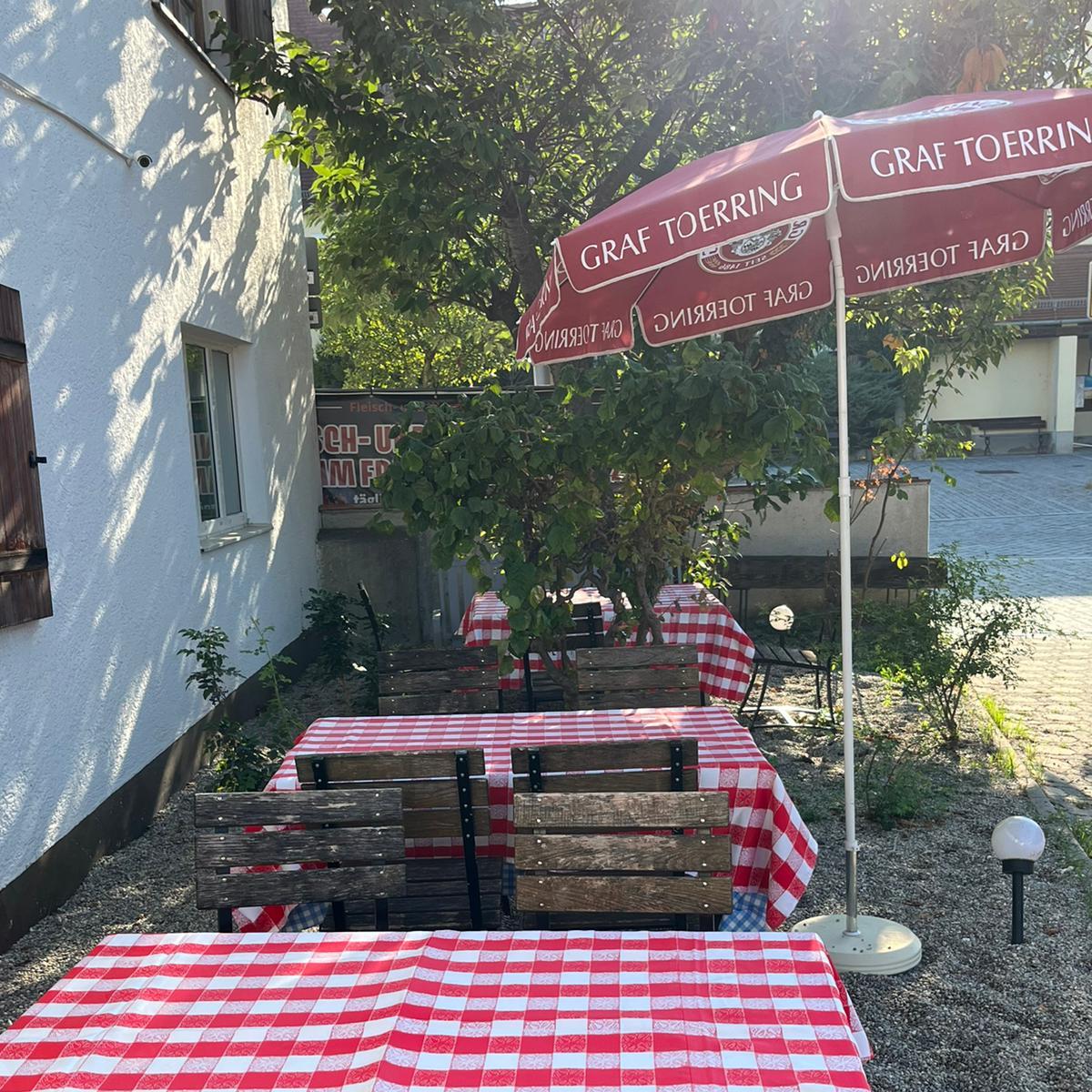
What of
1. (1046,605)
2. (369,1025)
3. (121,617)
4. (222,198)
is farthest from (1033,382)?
(369,1025)

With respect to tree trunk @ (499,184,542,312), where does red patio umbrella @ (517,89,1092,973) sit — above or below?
below

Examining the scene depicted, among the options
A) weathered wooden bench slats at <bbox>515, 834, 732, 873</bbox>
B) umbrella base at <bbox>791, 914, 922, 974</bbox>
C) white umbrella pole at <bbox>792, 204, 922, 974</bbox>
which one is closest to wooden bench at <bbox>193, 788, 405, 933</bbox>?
weathered wooden bench slats at <bbox>515, 834, 732, 873</bbox>

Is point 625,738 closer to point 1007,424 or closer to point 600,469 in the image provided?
point 600,469

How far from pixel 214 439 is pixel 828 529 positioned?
6683 mm

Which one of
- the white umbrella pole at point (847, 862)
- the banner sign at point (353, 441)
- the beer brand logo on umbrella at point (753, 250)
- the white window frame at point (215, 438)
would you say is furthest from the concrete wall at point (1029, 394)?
the white umbrella pole at point (847, 862)

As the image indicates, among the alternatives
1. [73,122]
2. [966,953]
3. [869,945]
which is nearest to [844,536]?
[869,945]

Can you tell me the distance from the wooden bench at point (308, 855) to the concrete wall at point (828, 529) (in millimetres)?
8712

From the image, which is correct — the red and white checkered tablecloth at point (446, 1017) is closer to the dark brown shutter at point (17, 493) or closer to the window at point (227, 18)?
the dark brown shutter at point (17, 493)

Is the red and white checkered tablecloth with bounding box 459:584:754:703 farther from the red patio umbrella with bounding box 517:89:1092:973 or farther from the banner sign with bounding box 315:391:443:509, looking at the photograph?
the banner sign with bounding box 315:391:443:509

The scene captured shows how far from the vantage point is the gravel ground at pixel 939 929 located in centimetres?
340

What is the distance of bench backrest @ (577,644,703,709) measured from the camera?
→ 4.95 metres

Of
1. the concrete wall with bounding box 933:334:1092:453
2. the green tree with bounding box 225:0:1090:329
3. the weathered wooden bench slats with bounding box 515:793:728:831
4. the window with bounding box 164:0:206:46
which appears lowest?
the weathered wooden bench slats with bounding box 515:793:728:831

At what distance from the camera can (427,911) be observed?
12.0ft

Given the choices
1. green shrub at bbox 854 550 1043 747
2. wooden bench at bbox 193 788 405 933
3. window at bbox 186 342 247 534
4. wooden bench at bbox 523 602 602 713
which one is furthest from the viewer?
window at bbox 186 342 247 534
